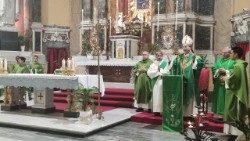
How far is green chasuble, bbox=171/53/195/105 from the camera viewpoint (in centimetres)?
730

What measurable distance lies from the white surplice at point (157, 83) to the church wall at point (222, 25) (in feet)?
17.2

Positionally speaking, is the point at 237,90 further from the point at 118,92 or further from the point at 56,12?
the point at 56,12

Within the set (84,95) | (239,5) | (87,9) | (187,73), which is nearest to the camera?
(187,73)

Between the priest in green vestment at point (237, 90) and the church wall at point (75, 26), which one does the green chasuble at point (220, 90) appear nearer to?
the priest in green vestment at point (237, 90)

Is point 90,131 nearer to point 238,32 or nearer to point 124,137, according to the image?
point 124,137

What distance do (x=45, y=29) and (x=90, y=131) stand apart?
9584 mm

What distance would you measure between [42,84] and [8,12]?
6.55 m

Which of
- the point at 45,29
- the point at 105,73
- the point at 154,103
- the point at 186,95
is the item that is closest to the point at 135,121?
the point at 154,103

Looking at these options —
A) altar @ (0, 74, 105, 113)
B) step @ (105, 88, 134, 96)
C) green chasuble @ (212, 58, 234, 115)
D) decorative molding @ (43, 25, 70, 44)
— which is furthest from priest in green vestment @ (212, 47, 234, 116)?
decorative molding @ (43, 25, 70, 44)

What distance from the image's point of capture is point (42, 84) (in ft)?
25.5

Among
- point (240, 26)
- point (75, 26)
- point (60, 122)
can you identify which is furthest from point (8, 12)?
point (240, 26)

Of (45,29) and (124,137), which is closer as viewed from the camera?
(124,137)

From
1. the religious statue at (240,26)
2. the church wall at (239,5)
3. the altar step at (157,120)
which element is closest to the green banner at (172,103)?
the altar step at (157,120)

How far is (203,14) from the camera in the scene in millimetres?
12781
